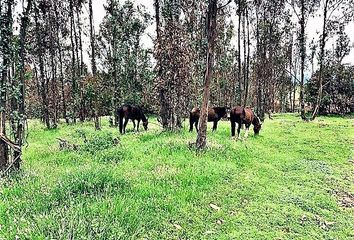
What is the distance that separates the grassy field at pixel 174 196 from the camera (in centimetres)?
569

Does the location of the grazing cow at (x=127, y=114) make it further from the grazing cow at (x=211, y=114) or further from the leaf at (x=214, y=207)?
the leaf at (x=214, y=207)

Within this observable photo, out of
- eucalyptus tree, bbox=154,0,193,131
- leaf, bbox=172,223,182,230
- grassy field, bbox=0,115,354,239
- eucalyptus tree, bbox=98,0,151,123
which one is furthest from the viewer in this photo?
eucalyptus tree, bbox=98,0,151,123

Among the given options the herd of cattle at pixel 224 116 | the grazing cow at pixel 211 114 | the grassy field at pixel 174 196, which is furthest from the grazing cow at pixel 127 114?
the grassy field at pixel 174 196

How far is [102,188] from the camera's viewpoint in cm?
741

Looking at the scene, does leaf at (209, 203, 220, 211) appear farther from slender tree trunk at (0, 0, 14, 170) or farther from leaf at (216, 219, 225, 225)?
slender tree trunk at (0, 0, 14, 170)

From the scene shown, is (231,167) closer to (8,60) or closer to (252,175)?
(252,175)

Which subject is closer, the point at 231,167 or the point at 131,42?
the point at 231,167

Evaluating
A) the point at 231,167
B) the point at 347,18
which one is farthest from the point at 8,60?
the point at 347,18

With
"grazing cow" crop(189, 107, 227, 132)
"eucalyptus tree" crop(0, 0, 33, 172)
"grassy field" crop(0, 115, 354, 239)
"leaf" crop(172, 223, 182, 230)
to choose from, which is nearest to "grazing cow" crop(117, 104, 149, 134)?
"grazing cow" crop(189, 107, 227, 132)

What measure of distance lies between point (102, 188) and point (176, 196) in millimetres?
1620

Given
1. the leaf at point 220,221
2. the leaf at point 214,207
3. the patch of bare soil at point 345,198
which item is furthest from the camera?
the patch of bare soil at point 345,198

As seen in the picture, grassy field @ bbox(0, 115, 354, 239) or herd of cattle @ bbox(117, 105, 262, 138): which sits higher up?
herd of cattle @ bbox(117, 105, 262, 138)

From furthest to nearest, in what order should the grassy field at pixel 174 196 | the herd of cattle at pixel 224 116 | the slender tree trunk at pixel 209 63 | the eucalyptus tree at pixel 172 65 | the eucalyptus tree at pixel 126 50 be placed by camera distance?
the eucalyptus tree at pixel 126 50 < the eucalyptus tree at pixel 172 65 < the herd of cattle at pixel 224 116 < the slender tree trunk at pixel 209 63 < the grassy field at pixel 174 196

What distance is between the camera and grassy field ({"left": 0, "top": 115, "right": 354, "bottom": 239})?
569 centimetres
